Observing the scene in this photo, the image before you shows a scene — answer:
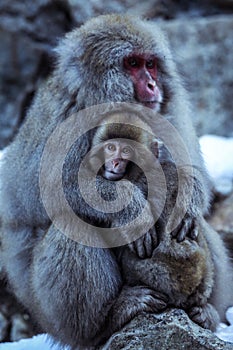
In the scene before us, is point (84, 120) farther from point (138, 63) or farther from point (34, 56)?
point (34, 56)

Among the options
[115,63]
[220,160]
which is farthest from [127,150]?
[220,160]

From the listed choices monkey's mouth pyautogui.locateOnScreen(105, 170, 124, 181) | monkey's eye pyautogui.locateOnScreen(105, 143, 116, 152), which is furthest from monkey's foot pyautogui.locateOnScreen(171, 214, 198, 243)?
monkey's eye pyautogui.locateOnScreen(105, 143, 116, 152)

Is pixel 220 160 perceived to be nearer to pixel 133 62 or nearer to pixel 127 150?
pixel 133 62

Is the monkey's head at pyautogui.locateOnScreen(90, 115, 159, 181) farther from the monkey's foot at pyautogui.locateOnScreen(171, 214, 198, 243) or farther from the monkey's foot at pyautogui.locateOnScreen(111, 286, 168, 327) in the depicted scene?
the monkey's foot at pyautogui.locateOnScreen(111, 286, 168, 327)

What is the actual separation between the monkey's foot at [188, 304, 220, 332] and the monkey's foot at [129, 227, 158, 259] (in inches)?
15.9

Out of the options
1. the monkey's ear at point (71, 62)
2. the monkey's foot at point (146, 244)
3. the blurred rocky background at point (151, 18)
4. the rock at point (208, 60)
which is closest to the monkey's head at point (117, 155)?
the monkey's foot at point (146, 244)

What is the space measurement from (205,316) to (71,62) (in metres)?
1.78

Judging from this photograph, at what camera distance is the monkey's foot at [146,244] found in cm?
435

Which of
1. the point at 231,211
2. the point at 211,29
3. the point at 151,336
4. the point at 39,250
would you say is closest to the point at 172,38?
the point at 211,29

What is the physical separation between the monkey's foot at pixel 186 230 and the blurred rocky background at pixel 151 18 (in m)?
4.40

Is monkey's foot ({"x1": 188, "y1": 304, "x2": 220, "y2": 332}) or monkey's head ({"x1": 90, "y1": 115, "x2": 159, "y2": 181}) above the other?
monkey's head ({"x1": 90, "y1": 115, "x2": 159, "y2": 181})

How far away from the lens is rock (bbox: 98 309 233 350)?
12.8 ft

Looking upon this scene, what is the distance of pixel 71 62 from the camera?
4.97 meters

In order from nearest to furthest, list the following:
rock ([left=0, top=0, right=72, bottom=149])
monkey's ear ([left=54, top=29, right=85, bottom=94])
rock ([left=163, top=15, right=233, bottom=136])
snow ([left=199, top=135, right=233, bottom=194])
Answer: monkey's ear ([left=54, top=29, right=85, bottom=94]), snow ([left=199, top=135, right=233, bottom=194]), rock ([left=163, top=15, right=233, bottom=136]), rock ([left=0, top=0, right=72, bottom=149])
